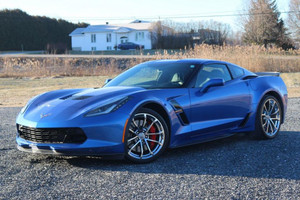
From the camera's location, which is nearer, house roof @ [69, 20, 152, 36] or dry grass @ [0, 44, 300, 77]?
dry grass @ [0, 44, 300, 77]

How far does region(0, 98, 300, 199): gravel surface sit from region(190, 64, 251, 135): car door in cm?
34

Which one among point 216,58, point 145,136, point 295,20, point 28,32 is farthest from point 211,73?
point 28,32

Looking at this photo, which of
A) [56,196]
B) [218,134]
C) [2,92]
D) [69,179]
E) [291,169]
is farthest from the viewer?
[2,92]

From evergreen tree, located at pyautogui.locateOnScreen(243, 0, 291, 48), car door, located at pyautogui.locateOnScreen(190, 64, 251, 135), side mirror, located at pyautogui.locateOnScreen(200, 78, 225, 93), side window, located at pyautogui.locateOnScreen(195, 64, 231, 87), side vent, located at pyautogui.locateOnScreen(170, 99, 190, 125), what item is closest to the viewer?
side vent, located at pyautogui.locateOnScreen(170, 99, 190, 125)

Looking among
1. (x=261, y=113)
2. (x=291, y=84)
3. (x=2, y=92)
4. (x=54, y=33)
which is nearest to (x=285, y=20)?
(x=54, y=33)

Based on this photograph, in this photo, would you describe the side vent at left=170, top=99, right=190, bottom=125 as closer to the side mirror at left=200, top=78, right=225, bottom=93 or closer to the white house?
the side mirror at left=200, top=78, right=225, bottom=93

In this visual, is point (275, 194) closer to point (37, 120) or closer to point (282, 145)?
point (282, 145)

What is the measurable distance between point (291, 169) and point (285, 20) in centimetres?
5716

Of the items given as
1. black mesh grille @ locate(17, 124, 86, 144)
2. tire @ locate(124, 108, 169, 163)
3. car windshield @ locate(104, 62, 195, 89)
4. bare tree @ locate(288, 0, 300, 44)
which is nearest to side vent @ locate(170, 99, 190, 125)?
tire @ locate(124, 108, 169, 163)

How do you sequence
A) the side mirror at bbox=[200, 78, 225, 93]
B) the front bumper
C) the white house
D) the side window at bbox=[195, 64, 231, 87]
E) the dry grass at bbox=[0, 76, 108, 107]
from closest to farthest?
1. the front bumper
2. the side mirror at bbox=[200, 78, 225, 93]
3. the side window at bbox=[195, 64, 231, 87]
4. the dry grass at bbox=[0, 76, 108, 107]
5. the white house

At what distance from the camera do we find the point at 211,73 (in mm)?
5926

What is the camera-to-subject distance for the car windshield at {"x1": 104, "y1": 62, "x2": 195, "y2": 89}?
216 inches

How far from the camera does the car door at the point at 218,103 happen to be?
17.5 feet

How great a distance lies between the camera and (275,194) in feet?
12.1
